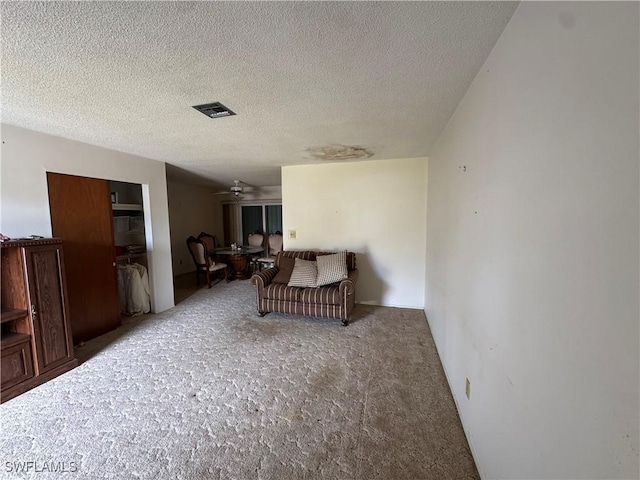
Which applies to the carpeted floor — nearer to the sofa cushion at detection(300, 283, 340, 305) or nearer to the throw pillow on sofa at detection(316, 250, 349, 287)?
the sofa cushion at detection(300, 283, 340, 305)

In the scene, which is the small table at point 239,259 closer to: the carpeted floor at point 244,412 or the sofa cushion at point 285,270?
the sofa cushion at point 285,270

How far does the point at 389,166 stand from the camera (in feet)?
13.1

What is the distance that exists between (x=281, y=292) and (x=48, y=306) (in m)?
2.27

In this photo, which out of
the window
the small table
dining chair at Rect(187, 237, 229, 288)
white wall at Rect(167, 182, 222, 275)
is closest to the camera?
dining chair at Rect(187, 237, 229, 288)

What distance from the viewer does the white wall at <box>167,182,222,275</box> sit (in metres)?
6.36

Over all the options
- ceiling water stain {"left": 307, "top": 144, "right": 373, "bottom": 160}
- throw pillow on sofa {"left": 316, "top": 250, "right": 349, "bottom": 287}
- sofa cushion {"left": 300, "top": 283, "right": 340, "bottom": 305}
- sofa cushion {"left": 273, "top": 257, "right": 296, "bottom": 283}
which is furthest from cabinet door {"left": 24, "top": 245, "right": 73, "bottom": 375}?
ceiling water stain {"left": 307, "top": 144, "right": 373, "bottom": 160}

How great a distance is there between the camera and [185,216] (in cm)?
667

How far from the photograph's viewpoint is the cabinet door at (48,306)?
2.22m

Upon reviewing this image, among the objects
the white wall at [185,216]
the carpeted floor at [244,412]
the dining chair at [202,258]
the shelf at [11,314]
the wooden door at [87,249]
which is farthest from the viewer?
the white wall at [185,216]

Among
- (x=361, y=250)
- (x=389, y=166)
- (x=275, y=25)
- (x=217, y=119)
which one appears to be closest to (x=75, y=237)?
(x=217, y=119)

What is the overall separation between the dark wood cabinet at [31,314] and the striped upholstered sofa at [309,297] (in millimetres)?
1986

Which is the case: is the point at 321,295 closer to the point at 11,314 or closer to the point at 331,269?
the point at 331,269

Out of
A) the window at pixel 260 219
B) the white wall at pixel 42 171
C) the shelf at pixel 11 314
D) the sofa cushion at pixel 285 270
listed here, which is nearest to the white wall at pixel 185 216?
the window at pixel 260 219

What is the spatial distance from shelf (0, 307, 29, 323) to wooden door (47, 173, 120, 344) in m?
0.69
